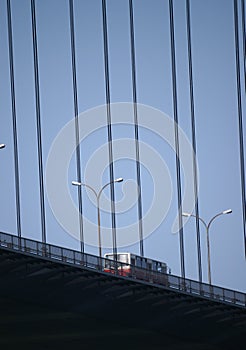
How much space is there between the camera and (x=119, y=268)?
3650 cm

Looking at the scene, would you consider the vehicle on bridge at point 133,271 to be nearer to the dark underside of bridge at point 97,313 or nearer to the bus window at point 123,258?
the dark underside of bridge at point 97,313

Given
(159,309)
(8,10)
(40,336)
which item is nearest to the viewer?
(40,336)

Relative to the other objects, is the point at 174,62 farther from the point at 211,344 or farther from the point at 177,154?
the point at 211,344

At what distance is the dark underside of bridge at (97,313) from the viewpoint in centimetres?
3178

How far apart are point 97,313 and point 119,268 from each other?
229cm

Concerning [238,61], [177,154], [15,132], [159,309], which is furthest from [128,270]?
[238,61]

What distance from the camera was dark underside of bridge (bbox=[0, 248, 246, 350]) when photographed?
31.8 meters

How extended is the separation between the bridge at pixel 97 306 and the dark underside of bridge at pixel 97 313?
0.09 ft

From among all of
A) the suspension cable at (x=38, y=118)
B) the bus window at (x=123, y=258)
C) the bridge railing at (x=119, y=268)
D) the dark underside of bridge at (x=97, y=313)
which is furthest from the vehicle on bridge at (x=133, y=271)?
the bus window at (x=123, y=258)

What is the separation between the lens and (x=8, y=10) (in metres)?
41.5

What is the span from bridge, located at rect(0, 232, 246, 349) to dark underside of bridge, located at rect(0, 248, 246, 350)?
0.03m

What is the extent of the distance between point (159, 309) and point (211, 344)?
476cm

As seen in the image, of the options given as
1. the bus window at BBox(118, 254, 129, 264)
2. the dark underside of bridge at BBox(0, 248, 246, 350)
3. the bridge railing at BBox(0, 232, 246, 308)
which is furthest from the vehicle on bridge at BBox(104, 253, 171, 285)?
the bus window at BBox(118, 254, 129, 264)

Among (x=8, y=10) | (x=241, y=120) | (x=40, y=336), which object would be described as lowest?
(x=40, y=336)
